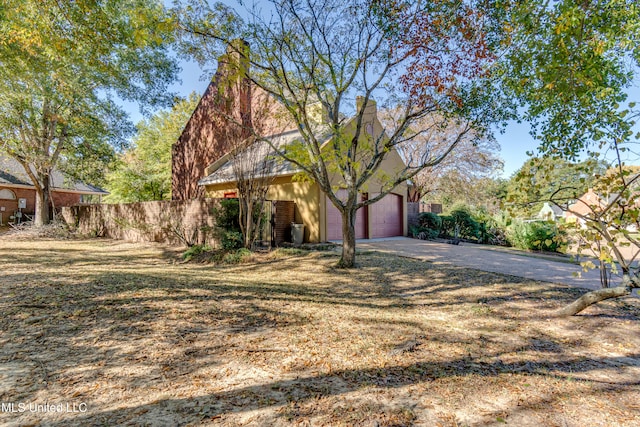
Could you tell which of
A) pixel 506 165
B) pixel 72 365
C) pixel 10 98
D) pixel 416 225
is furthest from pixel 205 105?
pixel 506 165

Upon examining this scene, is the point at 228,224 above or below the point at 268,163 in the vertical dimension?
below

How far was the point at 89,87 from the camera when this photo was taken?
1474 cm

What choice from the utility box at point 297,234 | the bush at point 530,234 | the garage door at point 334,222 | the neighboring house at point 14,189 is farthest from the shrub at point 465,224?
the neighboring house at point 14,189

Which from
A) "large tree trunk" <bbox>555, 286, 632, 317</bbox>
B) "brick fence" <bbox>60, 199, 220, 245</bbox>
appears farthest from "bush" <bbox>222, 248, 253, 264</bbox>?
"large tree trunk" <bbox>555, 286, 632, 317</bbox>

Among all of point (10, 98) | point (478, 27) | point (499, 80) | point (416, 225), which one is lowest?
point (416, 225)

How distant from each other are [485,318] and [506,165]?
21699 mm

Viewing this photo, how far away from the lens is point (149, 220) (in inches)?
535

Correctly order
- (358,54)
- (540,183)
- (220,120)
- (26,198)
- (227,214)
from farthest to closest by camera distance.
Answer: (26,198) → (220,120) → (227,214) → (358,54) → (540,183)

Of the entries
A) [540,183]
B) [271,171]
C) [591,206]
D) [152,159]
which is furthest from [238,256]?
[152,159]

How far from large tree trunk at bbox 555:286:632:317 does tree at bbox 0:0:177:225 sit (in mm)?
8625

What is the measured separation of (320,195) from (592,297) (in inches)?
335

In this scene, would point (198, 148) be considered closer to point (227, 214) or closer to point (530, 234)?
point (227, 214)

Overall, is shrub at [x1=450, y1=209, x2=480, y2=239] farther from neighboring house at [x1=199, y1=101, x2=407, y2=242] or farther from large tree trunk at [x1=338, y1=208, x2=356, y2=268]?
large tree trunk at [x1=338, y1=208, x2=356, y2=268]

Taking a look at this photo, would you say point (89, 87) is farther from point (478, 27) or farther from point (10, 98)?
point (478, 27)
